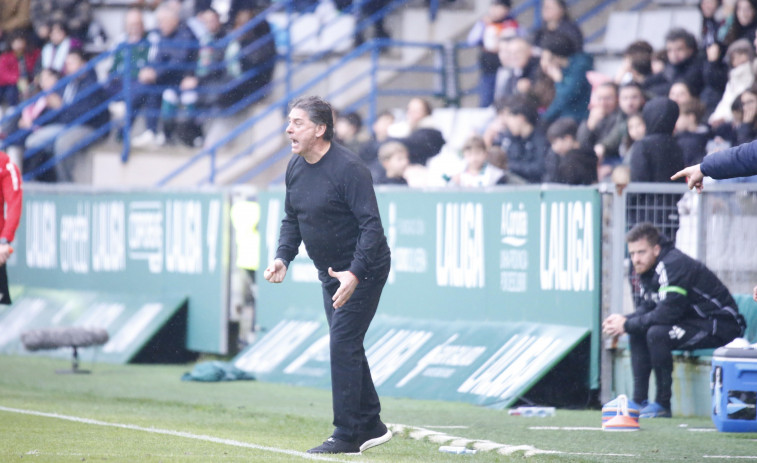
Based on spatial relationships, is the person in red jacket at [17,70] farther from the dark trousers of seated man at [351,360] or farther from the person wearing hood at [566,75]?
the dark trousers of seated man at [351,360]

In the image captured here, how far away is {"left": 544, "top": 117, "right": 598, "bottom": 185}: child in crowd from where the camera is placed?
1316 centimetres

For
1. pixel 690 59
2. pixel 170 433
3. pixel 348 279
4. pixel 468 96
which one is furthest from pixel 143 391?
pixel 468 96

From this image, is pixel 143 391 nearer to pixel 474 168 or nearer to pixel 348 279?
pixel 474 168

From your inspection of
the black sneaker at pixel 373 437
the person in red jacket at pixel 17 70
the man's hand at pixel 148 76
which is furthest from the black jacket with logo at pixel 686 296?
the person in red jacket at pixel 17 70

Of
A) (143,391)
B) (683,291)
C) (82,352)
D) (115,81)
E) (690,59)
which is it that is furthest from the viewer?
(115,81)

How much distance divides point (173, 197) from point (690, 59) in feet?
19.9

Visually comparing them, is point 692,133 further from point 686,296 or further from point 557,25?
point 557,25

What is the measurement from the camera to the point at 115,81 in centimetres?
2139

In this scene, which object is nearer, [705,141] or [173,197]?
[705,141]

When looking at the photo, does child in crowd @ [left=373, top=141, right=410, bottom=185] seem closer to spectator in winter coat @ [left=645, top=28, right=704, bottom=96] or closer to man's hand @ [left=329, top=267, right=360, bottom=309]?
spectator in winter coat @ [left=645, top=28, right=704, bottom=96]

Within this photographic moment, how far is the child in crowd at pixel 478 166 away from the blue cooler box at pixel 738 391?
5.15 m

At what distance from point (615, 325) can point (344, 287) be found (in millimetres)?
3988

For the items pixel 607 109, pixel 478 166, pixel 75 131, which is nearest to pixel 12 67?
pixel 75 131

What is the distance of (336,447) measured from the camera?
7664 mm
